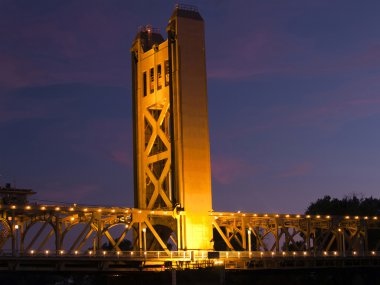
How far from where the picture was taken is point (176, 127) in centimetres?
8131

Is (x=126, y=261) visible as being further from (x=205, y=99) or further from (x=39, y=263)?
(x=205, y=99)

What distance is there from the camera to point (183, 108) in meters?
81.3

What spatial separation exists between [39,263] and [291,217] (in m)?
31.8

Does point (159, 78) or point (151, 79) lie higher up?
point (151, 79)

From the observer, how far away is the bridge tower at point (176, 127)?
3140 inches

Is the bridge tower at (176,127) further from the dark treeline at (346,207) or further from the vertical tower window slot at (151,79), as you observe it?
the dark treeline at (346,207)

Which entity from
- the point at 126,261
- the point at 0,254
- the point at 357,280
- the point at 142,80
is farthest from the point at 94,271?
the point at 357,280

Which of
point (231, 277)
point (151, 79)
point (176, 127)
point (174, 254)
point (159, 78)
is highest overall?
point (151, 79)

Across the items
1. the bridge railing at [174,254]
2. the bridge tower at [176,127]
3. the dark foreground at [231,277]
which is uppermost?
the bridge tower at [176,127]

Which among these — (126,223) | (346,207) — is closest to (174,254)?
(126,223)

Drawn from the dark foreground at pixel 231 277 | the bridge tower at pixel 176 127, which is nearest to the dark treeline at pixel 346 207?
the dark foreground at pixel 231 277

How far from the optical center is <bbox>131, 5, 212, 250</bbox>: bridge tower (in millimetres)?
79750

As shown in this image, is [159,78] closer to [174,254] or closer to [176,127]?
[176,127]

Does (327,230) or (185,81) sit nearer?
(185,81)
